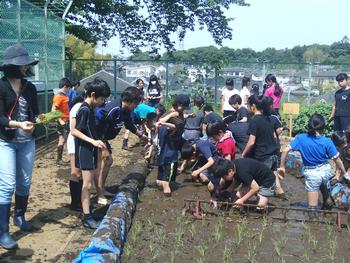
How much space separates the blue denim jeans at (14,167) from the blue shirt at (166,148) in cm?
232

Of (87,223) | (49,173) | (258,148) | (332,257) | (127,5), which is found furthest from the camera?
(127,5)

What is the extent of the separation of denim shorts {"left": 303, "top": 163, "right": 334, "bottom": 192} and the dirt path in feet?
9.11

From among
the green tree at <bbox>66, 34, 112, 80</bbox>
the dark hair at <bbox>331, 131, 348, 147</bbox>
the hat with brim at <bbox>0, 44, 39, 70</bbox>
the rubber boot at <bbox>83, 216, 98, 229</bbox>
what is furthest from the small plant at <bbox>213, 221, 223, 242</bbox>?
the green tree at <bbox>66, 34, 112, 80</bbox>

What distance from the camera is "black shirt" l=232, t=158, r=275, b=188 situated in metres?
5.70

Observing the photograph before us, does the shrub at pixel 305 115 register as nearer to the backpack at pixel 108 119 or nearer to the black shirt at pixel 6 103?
the backpack at pixel 108 119

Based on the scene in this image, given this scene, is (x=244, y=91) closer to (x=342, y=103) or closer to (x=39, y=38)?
(x=342, y=103)

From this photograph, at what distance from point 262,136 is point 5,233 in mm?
3554

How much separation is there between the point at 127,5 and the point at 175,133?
1639cm

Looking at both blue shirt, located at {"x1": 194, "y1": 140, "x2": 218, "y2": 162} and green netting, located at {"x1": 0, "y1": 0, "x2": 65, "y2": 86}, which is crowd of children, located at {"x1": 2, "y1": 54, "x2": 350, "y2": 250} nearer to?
blue shirt, located at {"x1": 194, "y1": 140, "x2": 218, "y2": 162}

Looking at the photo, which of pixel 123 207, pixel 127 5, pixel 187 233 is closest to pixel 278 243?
pixel 187 233

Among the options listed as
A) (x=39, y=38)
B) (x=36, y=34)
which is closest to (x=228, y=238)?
(x=36, y=34)

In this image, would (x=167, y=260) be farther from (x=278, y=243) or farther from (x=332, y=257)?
(x=332, y=257)

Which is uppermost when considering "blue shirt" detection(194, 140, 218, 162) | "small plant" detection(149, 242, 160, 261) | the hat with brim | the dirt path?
the hat with brim

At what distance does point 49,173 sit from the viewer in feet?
26.0
